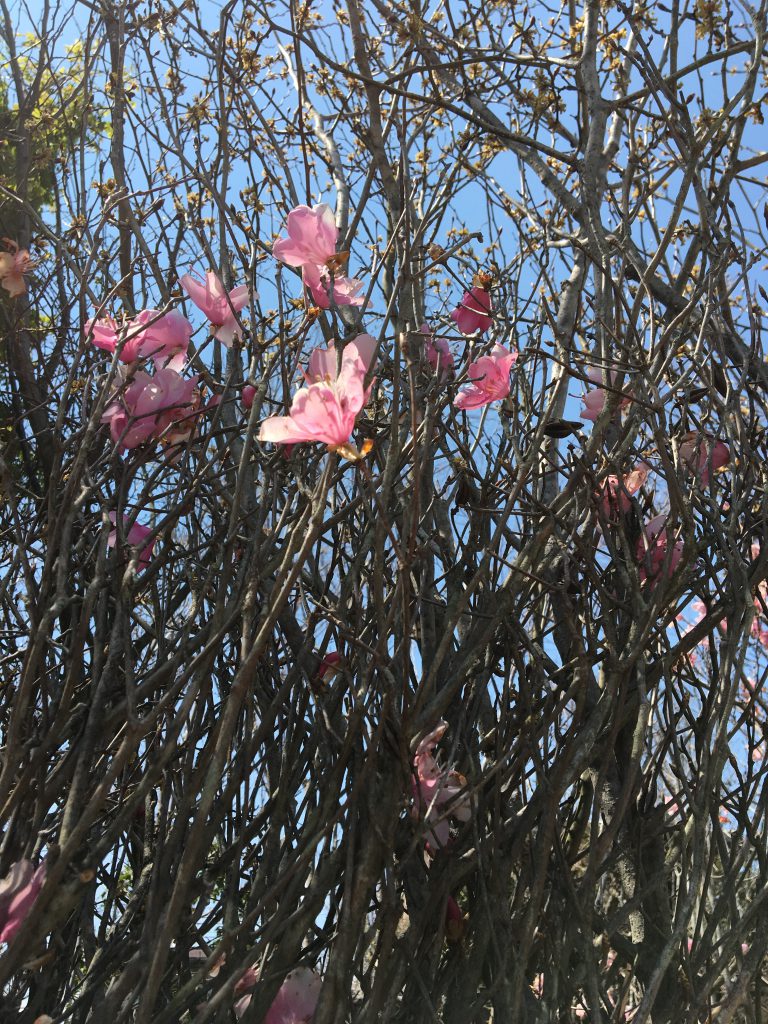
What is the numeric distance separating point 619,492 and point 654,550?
5.0 inches

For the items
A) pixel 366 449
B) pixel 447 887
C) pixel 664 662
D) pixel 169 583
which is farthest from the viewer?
pixel 169 583

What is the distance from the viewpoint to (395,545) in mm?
Result: 1064

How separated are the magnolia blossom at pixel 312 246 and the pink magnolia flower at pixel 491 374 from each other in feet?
0.83

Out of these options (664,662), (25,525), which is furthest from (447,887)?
(25,525)

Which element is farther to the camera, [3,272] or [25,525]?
[3,272]

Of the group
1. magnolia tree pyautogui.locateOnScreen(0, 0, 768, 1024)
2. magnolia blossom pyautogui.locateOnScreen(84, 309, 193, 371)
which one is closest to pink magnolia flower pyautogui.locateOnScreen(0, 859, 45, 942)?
magnolia tree pyautogui.locateOnScreen(0, 0, 768, 1024)

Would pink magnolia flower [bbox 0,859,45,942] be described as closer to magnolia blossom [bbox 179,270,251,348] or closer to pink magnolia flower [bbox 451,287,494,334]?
magnolia blossom [bbox 179,270,251,348]

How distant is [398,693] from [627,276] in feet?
3.38

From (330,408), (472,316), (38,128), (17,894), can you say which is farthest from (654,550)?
(38,128)

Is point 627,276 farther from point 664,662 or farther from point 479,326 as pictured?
point 664,662

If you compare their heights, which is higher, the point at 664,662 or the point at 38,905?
the point at 664,662

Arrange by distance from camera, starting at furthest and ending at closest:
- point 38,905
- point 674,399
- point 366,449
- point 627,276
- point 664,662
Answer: point 627,276 → point 674,399 → point 664,662 → point 366,449 → point 38,905

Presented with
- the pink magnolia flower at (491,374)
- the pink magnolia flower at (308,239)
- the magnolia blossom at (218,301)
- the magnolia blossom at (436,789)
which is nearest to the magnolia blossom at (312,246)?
the pink magnolia flower at (308,239)

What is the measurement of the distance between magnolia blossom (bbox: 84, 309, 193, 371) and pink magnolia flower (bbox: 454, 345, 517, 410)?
457 millimetres
